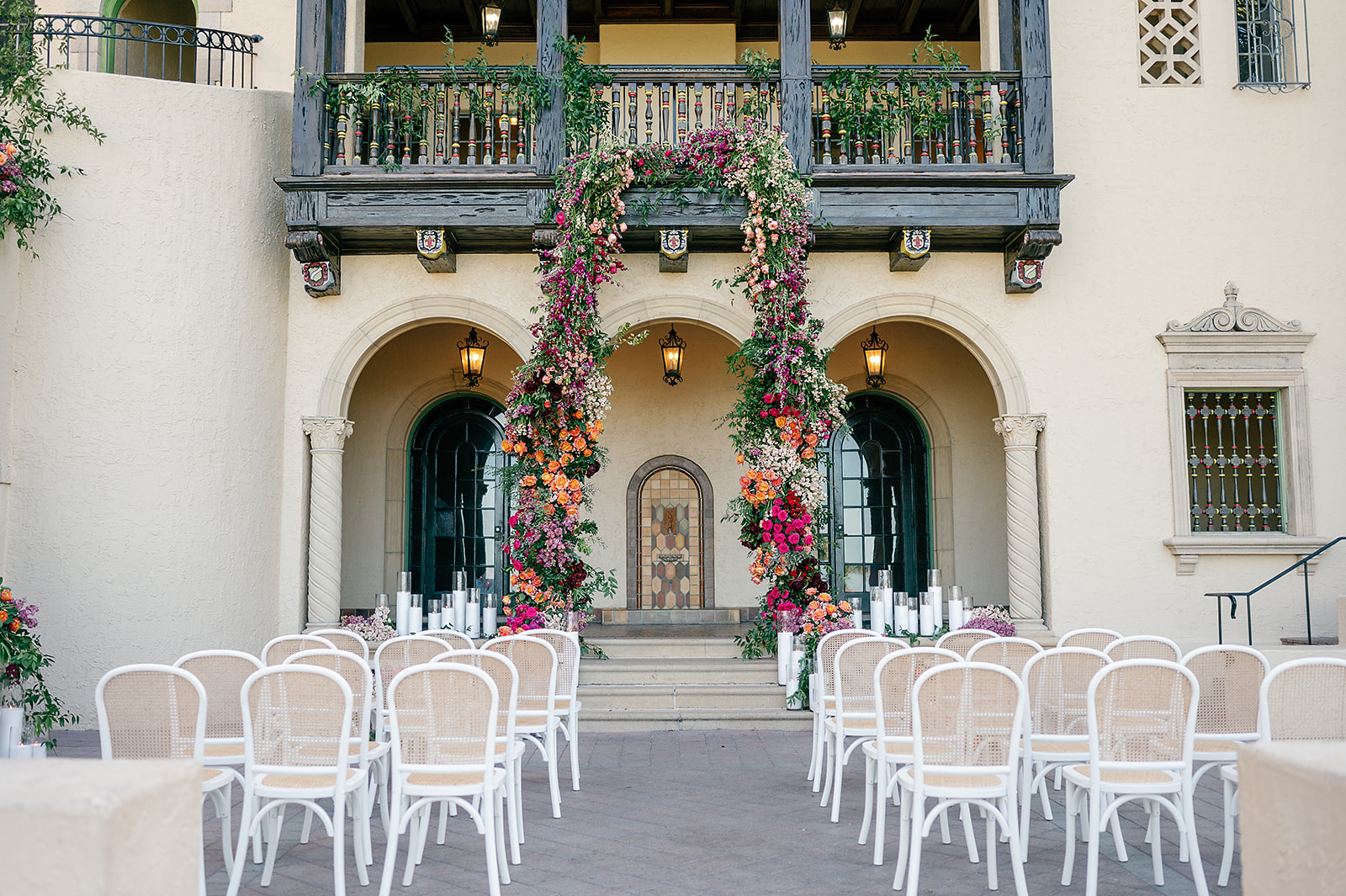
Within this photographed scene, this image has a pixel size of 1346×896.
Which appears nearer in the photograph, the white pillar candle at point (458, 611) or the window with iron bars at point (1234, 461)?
the white pillar candle at point (458, 611)

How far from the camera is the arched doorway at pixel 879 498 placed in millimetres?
11336

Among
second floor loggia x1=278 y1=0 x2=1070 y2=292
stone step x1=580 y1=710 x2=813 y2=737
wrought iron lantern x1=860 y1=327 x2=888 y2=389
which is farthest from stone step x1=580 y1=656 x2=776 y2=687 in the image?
wrought iron lantern x1=860 y1=327 x2=888 y2=389

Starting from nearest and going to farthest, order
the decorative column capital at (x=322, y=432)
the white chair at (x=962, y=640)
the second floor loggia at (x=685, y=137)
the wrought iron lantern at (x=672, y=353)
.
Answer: the white chair at (x=962, y=640) < the second floor loggia at (x=685, y=137) < the decorative column capital at (x=322, y=432) < the wrought iron lantern at (x=672, y=353)

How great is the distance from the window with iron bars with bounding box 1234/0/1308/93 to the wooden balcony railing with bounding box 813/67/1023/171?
2.38 meters

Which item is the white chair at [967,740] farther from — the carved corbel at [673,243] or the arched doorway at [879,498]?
the arched doorway at [879,498]

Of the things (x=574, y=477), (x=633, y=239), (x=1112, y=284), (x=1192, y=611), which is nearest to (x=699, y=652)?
(x=574, y=477)

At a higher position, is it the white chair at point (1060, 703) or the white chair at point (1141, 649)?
the white chair at point (1141, 649)

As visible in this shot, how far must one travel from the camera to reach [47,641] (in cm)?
789

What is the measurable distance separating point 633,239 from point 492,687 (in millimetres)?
5803

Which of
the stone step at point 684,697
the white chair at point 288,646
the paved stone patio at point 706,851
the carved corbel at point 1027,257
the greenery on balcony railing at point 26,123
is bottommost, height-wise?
the paved stone patio at point 706,851

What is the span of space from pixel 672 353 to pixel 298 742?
23.4ft

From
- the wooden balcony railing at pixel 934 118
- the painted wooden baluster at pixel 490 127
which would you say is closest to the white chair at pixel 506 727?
the painted wooden baluster at pixel 490 127

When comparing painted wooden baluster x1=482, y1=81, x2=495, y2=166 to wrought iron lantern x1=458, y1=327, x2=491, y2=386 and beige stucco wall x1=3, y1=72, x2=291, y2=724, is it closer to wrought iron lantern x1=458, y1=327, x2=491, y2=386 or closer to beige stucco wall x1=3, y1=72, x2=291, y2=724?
beige stucco wall x1=3, y1=72, x2=291, y2=724

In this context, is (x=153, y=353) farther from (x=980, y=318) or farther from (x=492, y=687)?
(x=980, y=318)
